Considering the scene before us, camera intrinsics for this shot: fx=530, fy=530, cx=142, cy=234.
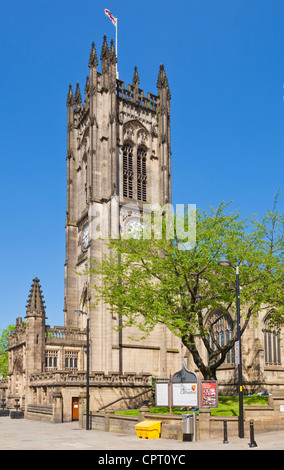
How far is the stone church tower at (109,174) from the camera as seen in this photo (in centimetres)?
5259

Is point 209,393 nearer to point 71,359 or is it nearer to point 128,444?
point 128,444

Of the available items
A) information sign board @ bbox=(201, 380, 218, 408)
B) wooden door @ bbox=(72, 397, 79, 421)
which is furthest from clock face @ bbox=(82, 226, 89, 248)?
information sign board @ bbox=(201, 380, 218, 408)

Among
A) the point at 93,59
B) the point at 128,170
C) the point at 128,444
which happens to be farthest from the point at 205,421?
the point at 93,59

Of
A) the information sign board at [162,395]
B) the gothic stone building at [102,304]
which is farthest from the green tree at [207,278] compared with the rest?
the gothic stone building at [102,304]

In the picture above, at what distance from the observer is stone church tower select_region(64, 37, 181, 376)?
52594mm

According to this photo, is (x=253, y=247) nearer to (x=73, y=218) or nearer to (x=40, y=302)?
(x=40, y=302)

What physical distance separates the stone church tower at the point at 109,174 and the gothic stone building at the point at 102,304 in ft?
0.37

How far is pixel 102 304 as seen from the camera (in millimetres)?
51812

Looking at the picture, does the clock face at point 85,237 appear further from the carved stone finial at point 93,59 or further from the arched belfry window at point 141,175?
the carved stone finial at point 93,59

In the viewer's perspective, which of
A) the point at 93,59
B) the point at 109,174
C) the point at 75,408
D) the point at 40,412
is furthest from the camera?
the point at 93,59

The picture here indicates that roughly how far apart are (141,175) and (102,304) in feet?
60.3

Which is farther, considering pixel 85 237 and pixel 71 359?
pixel 85 237

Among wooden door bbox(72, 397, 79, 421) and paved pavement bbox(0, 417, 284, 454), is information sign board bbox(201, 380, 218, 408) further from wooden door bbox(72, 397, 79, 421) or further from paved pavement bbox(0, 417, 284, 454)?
wooden door bbox(72, 397, 79, 421)

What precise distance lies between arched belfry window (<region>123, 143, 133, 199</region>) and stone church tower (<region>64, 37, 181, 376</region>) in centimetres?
12
